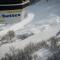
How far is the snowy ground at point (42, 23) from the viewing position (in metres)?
5.52

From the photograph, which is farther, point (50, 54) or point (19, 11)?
point (19, 11)

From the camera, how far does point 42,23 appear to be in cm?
702

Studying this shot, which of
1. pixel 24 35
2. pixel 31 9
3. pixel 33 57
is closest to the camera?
pixel 33 57

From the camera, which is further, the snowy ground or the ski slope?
the ski slope

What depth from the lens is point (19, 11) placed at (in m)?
6.67

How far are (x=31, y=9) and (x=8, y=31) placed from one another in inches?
101

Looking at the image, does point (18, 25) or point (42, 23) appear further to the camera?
point (42, 23)

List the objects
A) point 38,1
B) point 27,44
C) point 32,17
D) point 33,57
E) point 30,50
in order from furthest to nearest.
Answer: point 38,1
point 32,17
point 27,44
point 30,50
point 33,57

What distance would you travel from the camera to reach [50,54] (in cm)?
487

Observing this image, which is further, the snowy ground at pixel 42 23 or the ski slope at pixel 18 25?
the ski slope at pixel 18 25

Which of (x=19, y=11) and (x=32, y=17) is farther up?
(x=19, y=11)

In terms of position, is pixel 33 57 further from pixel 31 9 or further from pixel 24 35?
pixel 31 9

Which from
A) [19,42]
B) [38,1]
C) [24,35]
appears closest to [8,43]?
[19,42]

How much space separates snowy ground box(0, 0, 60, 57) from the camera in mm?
5523
